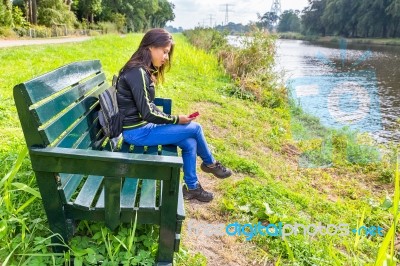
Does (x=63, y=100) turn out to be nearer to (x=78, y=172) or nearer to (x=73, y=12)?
(x=78, y=172)

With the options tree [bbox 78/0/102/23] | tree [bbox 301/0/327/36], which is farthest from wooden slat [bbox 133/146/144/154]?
tree [bbox 301/0/327/36]

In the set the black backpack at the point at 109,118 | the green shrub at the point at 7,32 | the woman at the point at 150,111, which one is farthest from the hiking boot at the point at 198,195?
the green shrub at the point at 7,32

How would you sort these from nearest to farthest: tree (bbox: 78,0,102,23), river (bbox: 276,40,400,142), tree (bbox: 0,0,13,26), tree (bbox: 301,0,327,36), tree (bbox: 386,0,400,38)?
river (bbox: 276,40,400,142) → tree (bbox: 0,0,13,26) → tree (bbox: 78,0,102,23) → tree (bbox: 386,0,400,38) → tree (bbox: 301,0,327,36)

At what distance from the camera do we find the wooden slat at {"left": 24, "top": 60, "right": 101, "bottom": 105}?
1775mm

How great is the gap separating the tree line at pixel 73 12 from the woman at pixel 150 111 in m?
18.4

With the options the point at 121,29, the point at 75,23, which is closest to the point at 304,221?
the point at 75,23

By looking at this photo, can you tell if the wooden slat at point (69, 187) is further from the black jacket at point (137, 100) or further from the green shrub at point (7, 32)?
the green shrub at point (7, 32)

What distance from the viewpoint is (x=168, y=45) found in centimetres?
283

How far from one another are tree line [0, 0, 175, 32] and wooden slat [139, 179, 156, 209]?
62.8ft

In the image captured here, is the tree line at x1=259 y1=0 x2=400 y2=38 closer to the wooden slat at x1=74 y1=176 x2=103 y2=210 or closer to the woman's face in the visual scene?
the woman's face

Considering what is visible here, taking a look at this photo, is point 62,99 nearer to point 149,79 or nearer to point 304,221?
point 149,79

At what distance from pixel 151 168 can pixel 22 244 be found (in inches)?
37.3

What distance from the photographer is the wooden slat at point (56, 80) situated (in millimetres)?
1775

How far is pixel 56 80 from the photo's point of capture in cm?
215
